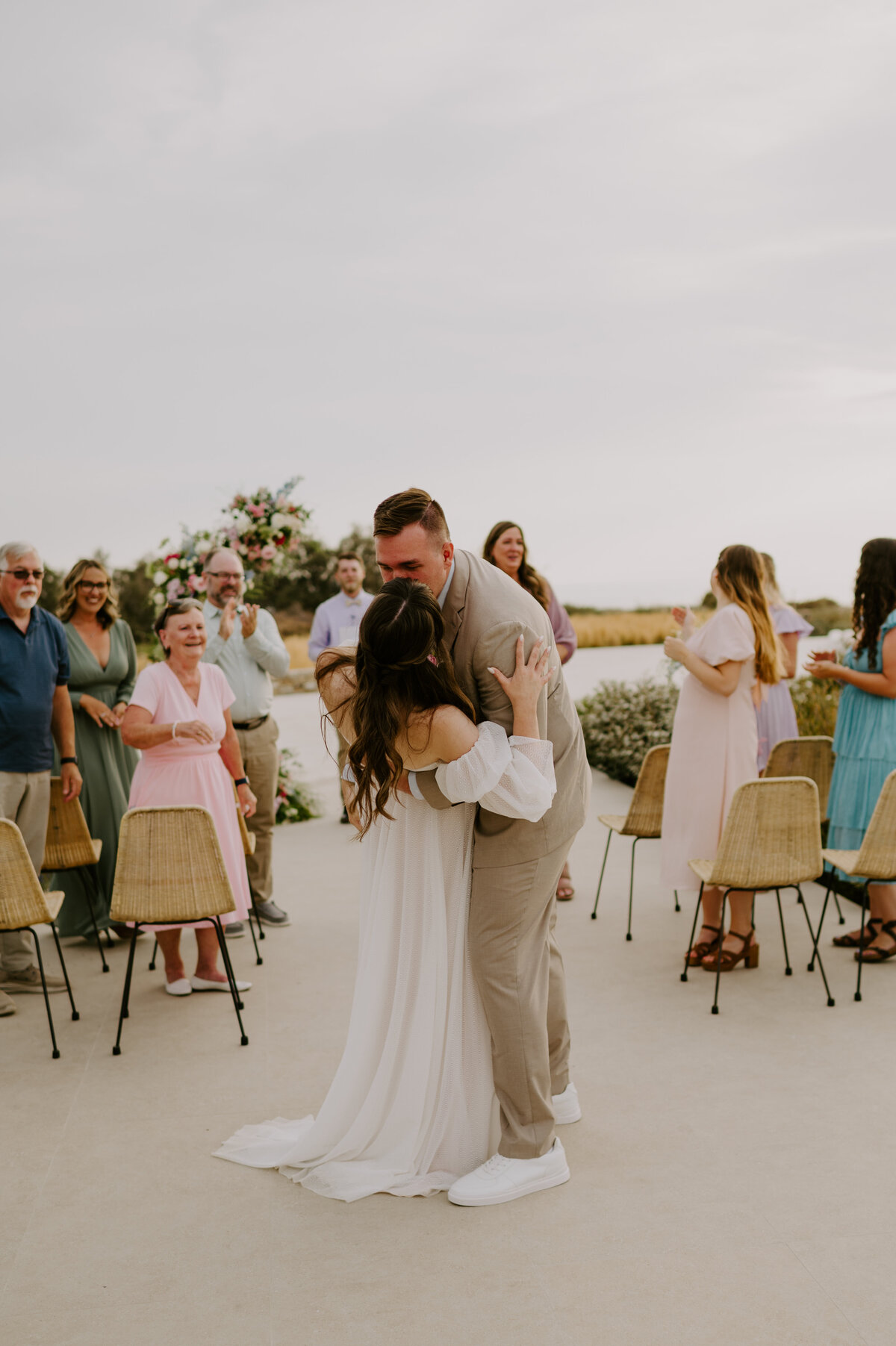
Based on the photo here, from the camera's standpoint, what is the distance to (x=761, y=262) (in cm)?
877

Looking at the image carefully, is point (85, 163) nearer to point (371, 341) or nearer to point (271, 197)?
point (271, 197)

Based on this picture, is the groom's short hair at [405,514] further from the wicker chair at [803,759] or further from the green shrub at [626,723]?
the green shrub at [626,723]

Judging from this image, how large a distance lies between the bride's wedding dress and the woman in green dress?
8.42 ft

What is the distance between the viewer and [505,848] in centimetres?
284

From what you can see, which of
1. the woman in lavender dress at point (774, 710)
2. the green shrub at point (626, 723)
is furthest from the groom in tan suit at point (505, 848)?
the green shrub at point (626, 723)

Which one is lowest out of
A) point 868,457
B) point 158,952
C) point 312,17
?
point 158,952

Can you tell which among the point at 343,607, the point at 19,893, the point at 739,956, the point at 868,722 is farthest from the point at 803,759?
the point at 19,893

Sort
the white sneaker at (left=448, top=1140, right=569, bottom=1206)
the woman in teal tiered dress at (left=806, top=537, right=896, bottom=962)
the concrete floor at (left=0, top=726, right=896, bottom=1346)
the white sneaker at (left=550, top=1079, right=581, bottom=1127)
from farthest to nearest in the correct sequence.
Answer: the woman in teal tiered dress at (left=806, top=537, right=896, bottom=962) → the white sneaker at (left=550, top=1079, right=581, bottom=1127) → the white sneaker at (left=448, top=1140, right=569, bottom=1206) → the concrete floor at (left=0, top=726, right=896, bottom=1346)

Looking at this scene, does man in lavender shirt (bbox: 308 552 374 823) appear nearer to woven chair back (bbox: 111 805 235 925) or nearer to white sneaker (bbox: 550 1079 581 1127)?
woven chair back (bbox: 111 805 235 925)

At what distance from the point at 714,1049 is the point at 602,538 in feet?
22.4

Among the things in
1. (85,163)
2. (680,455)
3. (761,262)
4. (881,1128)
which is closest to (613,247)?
(761,262)

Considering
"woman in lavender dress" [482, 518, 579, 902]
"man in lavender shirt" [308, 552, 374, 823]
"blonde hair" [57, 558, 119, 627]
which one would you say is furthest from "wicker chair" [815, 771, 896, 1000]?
"man in lavender shirt" [308, 552, 374, 823]

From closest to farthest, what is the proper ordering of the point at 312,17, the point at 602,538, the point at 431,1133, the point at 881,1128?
the point at 431,1133, the point at 881,1128, the point at 312,17, the point at 602,538

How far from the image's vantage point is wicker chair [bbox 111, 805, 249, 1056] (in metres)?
3.95
